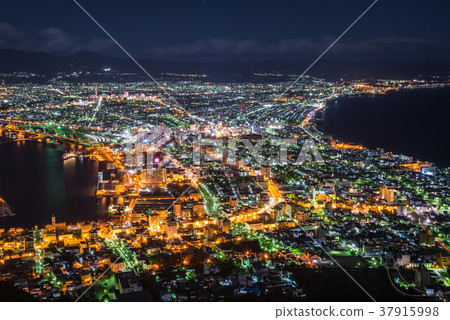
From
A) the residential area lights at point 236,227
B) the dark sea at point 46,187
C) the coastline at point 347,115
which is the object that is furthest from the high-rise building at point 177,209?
the coastline at point 347,115

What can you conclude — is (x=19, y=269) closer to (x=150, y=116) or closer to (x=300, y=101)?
(x=150, y=116)

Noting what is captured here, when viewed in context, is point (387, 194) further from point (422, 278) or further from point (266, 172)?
point (422, 278)

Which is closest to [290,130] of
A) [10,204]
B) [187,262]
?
[10,204]

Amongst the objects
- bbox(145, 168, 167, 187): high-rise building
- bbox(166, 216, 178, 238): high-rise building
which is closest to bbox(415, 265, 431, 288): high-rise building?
bbox(166, 216, 178, 238): high-rise building

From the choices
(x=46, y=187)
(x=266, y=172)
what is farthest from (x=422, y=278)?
(x=46, y=187)

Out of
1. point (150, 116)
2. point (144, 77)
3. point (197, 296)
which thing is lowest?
point (197, 296)

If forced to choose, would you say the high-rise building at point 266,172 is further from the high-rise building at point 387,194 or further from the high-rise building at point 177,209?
the high-rise building at point 177,209

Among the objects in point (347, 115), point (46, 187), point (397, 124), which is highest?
point (347, 115)
